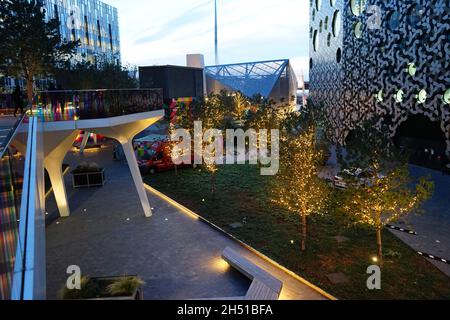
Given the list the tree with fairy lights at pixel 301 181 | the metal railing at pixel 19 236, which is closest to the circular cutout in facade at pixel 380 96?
the tree with fairy lights at pixel 301 181

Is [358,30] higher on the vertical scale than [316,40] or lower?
lower

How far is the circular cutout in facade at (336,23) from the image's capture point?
39.8 meters

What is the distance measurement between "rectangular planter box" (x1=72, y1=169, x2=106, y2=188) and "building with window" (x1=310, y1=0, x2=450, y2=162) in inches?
910

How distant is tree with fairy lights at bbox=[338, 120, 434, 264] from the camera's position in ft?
41.3

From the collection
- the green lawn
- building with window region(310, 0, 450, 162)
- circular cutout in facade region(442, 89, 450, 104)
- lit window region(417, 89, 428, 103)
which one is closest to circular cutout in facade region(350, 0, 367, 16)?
building with window region(310, 0, 450, 162)

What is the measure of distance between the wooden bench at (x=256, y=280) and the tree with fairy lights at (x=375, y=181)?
390 centimetres

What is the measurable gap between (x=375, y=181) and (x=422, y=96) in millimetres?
17323

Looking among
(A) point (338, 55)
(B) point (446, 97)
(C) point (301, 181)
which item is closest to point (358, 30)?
(A) point (338, 55)

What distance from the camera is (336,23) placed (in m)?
40.9

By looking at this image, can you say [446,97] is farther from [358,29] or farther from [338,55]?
[338,55]

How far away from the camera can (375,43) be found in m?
32.2

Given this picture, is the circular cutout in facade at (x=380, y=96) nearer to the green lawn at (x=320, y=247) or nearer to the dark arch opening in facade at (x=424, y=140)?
the dark arch opening in facade at (x=424, y=140)

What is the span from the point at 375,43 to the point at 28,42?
28275 millimetres
